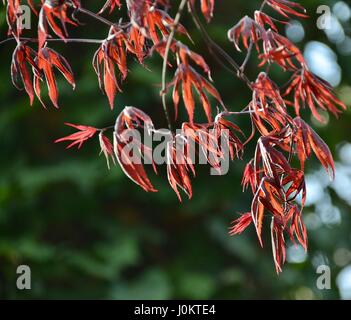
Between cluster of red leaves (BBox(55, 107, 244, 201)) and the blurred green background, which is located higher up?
the blurred green background

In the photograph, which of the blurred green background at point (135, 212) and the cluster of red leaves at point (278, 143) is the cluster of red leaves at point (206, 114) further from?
the blurred green background at point (135, 212)

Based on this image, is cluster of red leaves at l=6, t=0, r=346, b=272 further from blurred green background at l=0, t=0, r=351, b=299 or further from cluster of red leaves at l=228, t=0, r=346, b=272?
blurred green background at l=0, t=0, r=351, b=299

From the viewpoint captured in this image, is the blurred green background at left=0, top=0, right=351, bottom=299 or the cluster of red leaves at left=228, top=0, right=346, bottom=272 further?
the blurred green background at left=0, top=0, right=351, bottom=299

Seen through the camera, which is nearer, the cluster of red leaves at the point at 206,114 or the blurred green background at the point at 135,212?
the cluster of red leaves at the point at 206,114

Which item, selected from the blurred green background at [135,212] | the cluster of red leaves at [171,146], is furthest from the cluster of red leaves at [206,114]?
the blurred green background at [135,212]

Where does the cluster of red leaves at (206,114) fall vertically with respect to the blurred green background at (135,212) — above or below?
below

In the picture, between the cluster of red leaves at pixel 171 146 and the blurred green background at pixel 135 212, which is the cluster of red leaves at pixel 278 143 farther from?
the blurred green background at pixel 135 212

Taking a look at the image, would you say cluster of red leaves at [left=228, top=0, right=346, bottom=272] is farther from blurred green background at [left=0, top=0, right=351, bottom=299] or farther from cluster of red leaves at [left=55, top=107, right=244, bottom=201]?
blurred green background at [left=0, top=0, right=351, bottom=299]

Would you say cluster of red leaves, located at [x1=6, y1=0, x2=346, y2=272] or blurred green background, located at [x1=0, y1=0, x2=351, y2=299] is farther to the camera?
blurred green background, located at [x1=0, y1=0, x2=351, y2=299]

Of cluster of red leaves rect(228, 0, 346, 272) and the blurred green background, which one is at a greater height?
the blurred green background

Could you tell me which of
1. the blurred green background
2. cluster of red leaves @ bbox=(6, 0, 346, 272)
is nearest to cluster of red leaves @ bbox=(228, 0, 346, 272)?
cluster of red leaves @ bbox=(6, 0, 346, 272)

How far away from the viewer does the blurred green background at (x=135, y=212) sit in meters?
3.49

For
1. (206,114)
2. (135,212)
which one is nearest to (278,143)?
(206,114)

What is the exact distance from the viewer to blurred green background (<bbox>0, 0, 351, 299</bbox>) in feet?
11.5
